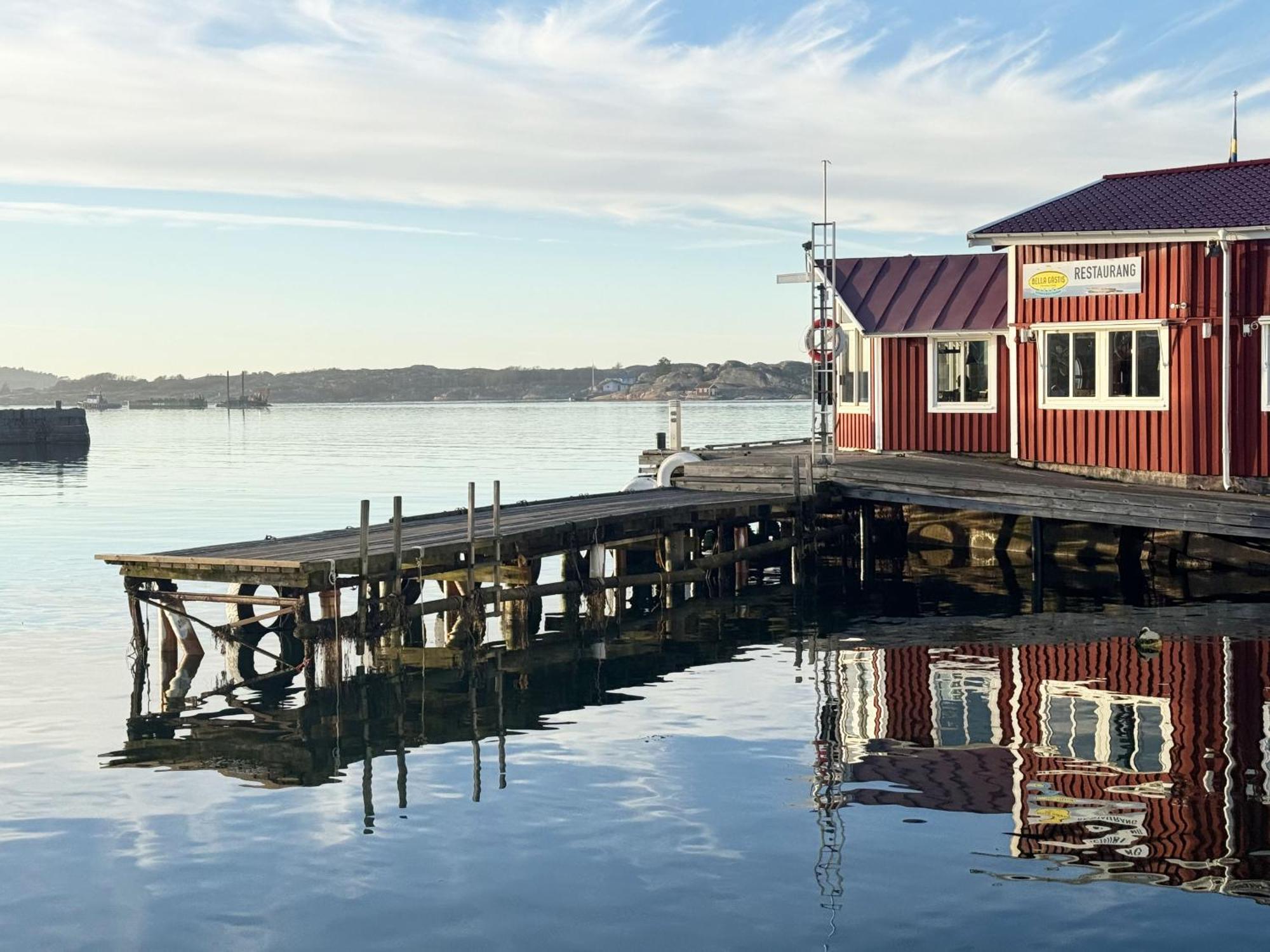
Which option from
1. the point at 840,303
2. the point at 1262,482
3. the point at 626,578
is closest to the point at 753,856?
the point at 626,578

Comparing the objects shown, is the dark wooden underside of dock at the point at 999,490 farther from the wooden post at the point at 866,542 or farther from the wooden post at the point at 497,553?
the wooden post at the point at 497,553

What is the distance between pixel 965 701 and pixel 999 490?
8.84 metres

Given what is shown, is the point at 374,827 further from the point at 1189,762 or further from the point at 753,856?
the point at 1189,762

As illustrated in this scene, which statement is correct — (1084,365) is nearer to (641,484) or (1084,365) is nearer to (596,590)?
(641,484)

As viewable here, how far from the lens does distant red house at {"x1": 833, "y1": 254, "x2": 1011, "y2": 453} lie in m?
31.3

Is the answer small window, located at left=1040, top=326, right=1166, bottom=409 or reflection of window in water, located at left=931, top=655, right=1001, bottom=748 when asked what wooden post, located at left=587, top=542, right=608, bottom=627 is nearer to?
reflection of window in water, located at left=931, top=655, right=1001, bottom=748

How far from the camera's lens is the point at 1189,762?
14.6 metres

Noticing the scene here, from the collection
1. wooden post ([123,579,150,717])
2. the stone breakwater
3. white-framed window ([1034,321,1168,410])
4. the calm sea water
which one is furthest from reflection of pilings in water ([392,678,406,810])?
the stone breakwater

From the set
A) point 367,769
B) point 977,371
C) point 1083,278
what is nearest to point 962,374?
point 977,371

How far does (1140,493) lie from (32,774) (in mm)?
17382

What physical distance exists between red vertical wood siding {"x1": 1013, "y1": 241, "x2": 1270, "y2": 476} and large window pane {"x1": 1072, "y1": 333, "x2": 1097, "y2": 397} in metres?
0.36

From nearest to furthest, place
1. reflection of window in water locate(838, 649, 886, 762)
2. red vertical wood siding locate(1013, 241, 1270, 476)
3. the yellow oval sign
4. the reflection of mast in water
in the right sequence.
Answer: the reflection of mast in water, reflection of window in water locate(838, 649, 886, 762), red vertical wood siding locate(1013, 241, 1270, 476), the yellow oval sign

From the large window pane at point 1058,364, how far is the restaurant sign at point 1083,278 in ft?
2.69

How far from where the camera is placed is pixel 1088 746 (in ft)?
50.5
